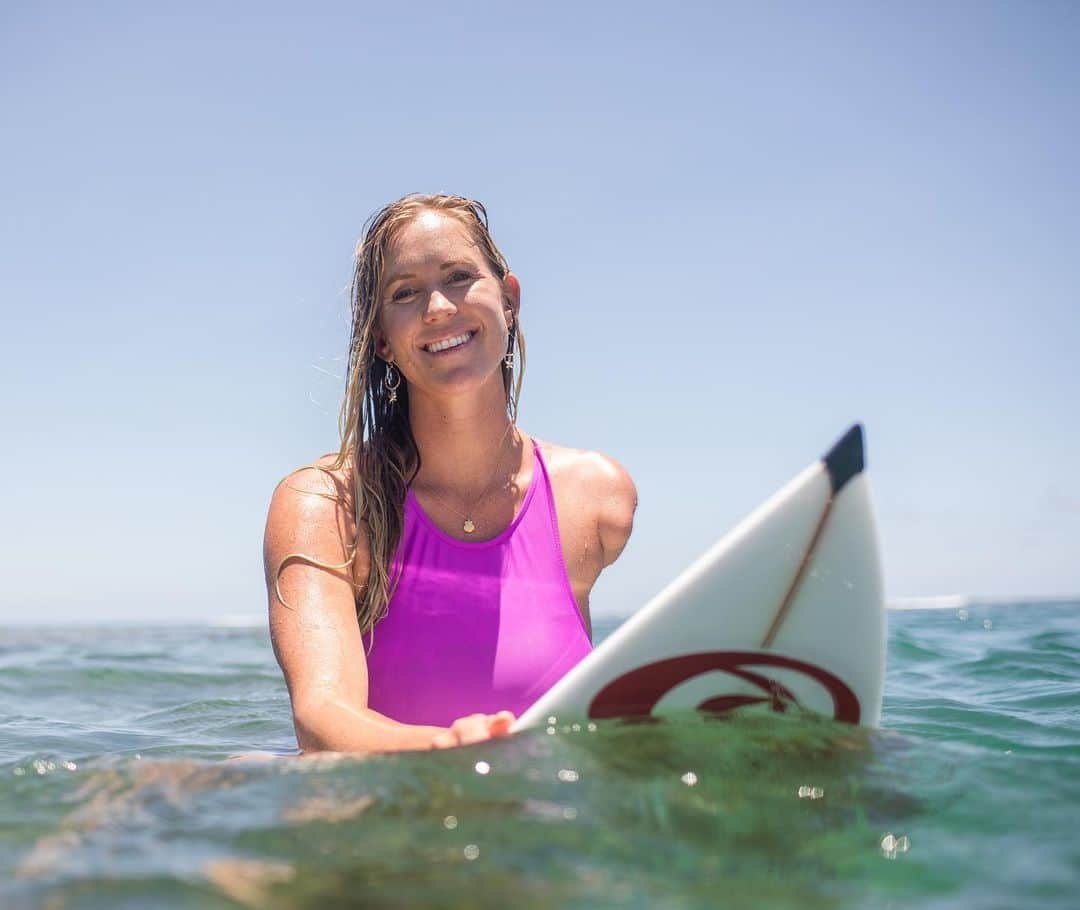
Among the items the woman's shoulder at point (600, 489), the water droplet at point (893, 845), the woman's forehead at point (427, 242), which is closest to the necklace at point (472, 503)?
the woman's shoulder at point (600, 489)

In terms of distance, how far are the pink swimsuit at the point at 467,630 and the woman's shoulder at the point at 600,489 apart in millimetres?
311

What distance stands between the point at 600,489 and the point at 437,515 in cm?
62

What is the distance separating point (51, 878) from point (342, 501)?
1.62m

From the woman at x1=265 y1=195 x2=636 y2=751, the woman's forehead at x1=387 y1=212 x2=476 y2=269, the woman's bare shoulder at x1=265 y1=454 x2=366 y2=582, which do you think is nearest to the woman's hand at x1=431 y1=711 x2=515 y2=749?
the woman at x1=265 y1=195 x2=636 y2=751

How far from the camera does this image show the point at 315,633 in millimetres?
3164

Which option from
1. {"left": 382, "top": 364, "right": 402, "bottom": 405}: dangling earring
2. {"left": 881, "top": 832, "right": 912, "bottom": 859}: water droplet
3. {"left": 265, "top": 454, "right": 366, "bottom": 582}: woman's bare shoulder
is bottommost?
{"left": 881, "top": 832, "right": 912, "bottom": 859}: water droplet

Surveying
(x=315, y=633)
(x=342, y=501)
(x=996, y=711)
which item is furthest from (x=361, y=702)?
(x=996, y=711)

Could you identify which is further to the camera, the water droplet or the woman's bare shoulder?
the woman's bare shoulder

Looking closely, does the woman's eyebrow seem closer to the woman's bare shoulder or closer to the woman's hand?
the woman's bare shoulder

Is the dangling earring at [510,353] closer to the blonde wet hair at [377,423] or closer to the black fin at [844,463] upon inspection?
the blonde wet hair at [377,423]

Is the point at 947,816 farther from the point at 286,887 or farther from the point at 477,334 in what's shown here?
the point at 477,334

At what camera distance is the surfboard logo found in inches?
114

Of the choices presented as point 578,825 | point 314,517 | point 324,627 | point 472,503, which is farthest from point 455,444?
point 578,825

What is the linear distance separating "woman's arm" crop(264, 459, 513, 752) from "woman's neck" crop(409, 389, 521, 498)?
361mm
